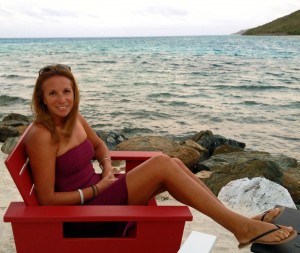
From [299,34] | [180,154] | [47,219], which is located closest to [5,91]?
[180,154]

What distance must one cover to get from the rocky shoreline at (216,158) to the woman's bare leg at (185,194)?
2.20m

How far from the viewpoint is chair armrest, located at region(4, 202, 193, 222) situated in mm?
2482

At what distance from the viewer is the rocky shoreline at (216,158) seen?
5.23m

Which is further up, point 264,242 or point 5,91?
point 264,242

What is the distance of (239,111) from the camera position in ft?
44.1

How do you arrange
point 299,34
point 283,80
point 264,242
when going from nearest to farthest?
point 264,242 < point 283,80 < point 299,34

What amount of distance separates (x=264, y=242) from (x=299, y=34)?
407 ft

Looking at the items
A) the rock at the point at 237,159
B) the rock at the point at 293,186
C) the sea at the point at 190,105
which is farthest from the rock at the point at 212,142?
the rock at the point at 293,186

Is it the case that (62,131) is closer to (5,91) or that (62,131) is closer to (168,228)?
(168,228)

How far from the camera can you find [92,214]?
250 cm

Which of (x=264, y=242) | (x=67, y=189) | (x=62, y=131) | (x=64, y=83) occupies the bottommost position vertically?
(x=264, y=242)

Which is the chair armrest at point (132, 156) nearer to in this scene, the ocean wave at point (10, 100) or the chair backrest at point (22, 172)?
the chair backrest at point (22, 172)

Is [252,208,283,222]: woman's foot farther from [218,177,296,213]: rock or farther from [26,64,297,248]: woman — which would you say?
[218,177,296,213]: rock

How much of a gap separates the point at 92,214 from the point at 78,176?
0.62 meters
